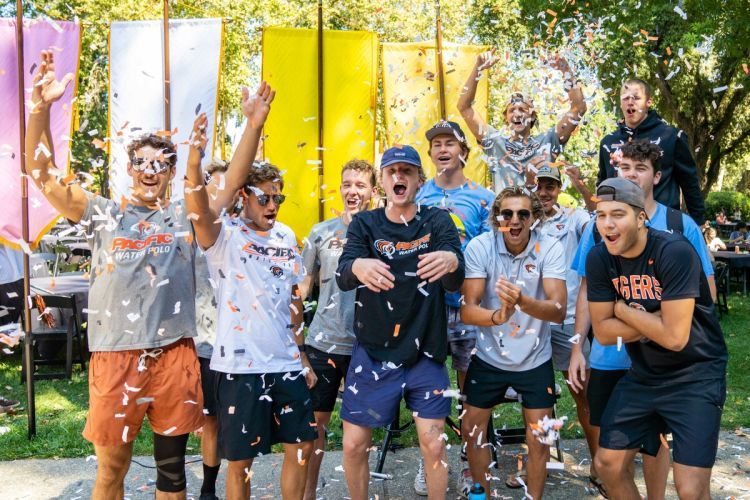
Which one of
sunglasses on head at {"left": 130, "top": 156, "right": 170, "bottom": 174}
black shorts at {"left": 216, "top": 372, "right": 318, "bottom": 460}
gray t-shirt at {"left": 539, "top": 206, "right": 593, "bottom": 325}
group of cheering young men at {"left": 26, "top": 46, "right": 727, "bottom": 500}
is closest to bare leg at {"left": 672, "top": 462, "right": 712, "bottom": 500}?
group of cheering young men at {"left": 26, "top": 46, "right": 727, "bottom": 500}

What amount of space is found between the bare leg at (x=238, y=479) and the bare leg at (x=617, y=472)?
179cm

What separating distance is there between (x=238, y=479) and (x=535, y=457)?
164 centimetres

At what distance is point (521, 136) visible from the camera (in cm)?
505

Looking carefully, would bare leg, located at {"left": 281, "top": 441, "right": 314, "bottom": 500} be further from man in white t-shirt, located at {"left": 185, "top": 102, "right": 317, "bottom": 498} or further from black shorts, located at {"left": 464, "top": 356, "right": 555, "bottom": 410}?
black shorts, located at {"left": 464, "top": 356, "right": 555, "bottom": 410}

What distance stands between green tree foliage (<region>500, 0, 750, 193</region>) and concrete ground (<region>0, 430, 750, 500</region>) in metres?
2.61

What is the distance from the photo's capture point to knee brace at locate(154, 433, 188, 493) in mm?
3500

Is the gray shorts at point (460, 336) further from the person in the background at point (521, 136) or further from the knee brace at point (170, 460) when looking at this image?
the knee brace at point (170, 460)

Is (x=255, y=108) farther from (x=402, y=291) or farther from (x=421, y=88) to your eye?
(x=421, y=88)

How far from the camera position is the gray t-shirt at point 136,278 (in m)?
3.42

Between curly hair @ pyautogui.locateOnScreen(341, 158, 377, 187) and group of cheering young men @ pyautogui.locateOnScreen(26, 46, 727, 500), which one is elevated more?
curly hair @ pyautogui.locateOnScreen(341, 158, 377, 187)

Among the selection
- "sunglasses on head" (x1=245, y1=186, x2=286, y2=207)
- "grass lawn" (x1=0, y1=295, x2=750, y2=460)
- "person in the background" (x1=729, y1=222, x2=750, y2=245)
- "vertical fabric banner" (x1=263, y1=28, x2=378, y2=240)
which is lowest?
"grass lawn" (x1=0, y1=295, x2=750, y2=460)

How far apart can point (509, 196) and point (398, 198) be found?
26.3 inches


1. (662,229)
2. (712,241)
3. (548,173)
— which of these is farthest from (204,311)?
(712,241)

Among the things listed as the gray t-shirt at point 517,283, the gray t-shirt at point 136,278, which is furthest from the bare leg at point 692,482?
the gray t-shirt at point 136,278
